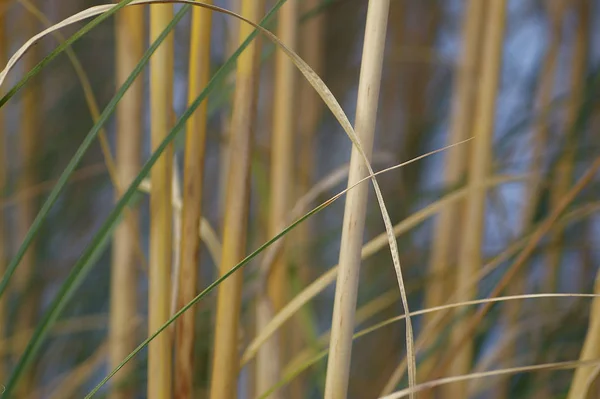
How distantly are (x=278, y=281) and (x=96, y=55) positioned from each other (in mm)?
778

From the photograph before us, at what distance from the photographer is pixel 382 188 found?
1021mm

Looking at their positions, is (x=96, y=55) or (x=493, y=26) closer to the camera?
(x=493, y=26)

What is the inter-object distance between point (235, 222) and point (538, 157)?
1.27ft

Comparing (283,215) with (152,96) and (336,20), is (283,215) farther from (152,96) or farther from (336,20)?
(336,20)

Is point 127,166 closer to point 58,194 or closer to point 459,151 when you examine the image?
point 58,194

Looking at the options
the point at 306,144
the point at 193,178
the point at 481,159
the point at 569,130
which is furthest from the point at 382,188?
the point at 193,178

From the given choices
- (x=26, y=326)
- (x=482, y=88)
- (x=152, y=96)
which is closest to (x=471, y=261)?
(x=482, y=88)

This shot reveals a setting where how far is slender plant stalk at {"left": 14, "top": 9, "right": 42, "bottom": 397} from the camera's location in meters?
0.74

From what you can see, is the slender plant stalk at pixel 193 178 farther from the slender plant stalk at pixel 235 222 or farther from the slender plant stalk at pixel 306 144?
the slender plant stalk at pixel 306 144

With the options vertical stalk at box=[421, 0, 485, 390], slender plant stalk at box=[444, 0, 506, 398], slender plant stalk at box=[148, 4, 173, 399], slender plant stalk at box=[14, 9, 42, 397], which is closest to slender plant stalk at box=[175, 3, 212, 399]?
slender plant stalk at box=[148, 4, 173, 399]

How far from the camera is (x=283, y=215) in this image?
0.40 meters

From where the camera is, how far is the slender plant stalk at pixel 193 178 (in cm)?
32

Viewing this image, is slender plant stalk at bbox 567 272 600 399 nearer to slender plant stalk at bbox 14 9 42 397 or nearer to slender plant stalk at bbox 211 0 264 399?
slender plant stalk at bbox 211 0 264 399

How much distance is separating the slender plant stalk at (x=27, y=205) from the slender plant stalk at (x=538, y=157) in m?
0.46
